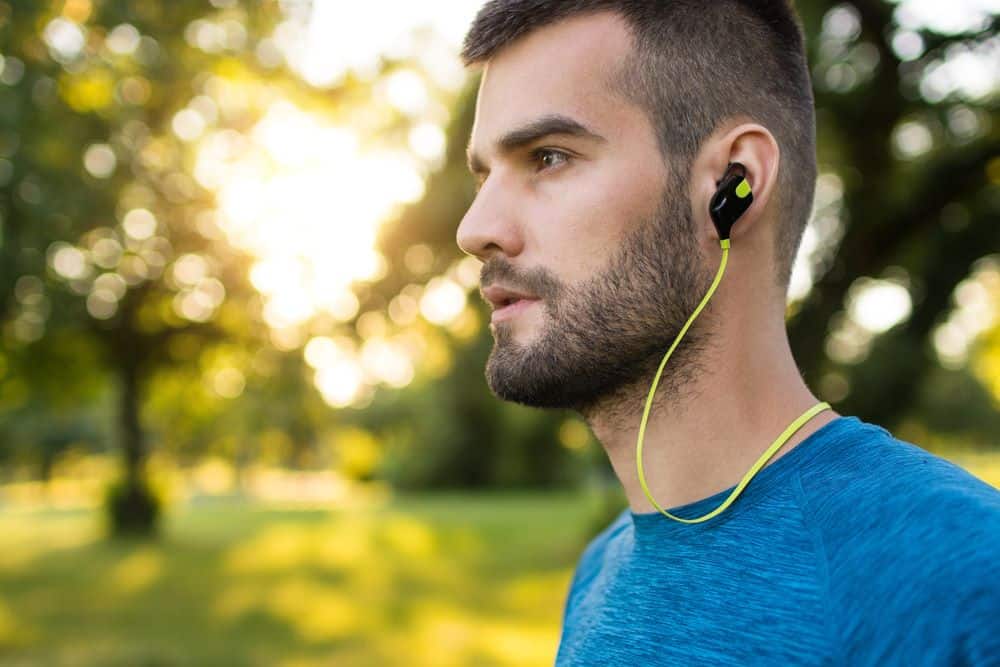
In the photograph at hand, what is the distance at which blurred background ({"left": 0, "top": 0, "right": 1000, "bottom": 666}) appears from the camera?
35.6ft

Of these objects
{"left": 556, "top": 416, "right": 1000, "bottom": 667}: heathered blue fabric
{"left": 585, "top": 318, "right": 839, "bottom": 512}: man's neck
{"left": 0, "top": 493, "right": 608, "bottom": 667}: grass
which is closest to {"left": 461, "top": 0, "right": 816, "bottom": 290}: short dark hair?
{"left": 585, "top": 318, "right": 839, "bottom": 512}: man's neck

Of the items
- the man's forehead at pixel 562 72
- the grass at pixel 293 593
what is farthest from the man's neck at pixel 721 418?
the grass at pixel 293 593

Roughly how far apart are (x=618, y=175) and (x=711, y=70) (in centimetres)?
29

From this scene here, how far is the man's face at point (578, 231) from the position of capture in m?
1.59

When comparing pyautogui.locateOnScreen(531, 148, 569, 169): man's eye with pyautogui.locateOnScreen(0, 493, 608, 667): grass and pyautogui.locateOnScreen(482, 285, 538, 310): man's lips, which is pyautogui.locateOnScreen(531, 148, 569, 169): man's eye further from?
pyautogui.locateOnScreen(0, 493, 608, 667): grass

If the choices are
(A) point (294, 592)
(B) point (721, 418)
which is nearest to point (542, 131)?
(B) point (721, 418)

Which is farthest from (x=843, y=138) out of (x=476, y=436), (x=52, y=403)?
(x=476, y=436)

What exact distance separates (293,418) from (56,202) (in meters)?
11.3

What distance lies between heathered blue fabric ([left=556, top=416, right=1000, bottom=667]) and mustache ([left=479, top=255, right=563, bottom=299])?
47 centimetres

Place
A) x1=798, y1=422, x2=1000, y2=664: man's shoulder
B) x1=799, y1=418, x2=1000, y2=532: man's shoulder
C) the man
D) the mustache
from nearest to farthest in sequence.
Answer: x1=798, y1=422, x2=1000, y2=664: man's shoulder → x1=799, y1=418, x2=1000, y2=532: man's shoulder → the man → the mustache

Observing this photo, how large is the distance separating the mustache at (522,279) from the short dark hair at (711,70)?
12.4 inches

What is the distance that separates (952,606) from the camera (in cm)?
106

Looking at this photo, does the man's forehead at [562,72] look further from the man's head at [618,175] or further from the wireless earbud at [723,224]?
the wireless earbud at [723,224]

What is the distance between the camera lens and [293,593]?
48.7 ft
